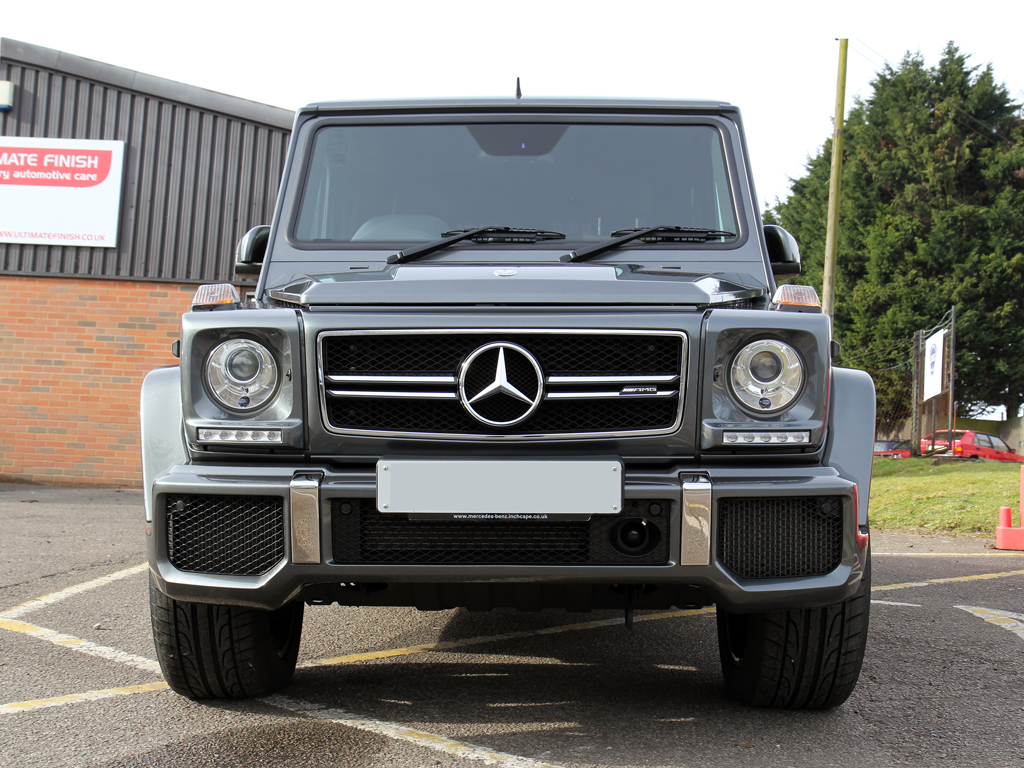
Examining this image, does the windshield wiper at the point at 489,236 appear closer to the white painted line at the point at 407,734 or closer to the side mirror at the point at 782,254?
the side mirror at the point at 782,254

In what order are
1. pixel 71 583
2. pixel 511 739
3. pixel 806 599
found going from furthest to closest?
pixel 71 583 → pixel 511 739 → pixel 806 599

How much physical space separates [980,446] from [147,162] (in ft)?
89.4

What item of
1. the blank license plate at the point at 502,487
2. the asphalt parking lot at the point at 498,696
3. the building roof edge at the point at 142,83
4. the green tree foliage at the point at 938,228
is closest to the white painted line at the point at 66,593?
the asphalt parking lot at the point at 498,696

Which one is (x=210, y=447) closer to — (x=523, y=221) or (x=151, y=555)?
(x=151, y=555)

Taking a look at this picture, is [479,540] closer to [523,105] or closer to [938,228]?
[523,105]

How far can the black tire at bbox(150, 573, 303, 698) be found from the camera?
2953 millimetres

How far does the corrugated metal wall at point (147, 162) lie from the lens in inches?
493

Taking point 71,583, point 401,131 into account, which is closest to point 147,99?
point 71,583

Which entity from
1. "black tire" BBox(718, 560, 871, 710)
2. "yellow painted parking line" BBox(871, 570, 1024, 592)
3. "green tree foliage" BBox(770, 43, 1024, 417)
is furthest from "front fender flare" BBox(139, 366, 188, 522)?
"green tree foliage" BBox(770, 43, 1024, 417)

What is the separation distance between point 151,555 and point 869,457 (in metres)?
2.06

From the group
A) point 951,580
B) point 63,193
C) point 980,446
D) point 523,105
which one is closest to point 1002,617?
point 951,580

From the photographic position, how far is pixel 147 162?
1258 cm

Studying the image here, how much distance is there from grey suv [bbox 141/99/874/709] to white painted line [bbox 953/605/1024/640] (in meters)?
2.12

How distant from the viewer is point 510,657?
12.9 ft
